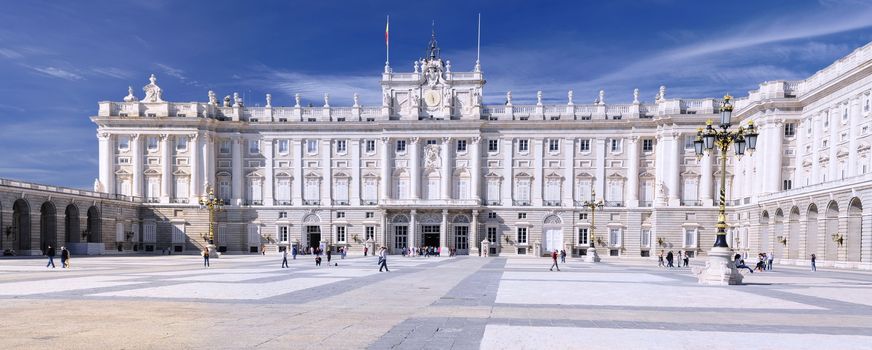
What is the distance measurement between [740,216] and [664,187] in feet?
25.9

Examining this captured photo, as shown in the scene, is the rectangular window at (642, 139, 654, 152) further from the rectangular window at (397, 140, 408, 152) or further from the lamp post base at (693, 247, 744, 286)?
the lamp post base at (693, 247, 744, 286)

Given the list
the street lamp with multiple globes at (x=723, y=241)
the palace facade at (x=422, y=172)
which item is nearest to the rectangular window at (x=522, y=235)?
the palace facade at (x=422, y=172)

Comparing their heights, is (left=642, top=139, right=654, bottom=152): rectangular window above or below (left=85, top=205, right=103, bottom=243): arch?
above

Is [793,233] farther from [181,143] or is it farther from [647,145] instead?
[181,143]

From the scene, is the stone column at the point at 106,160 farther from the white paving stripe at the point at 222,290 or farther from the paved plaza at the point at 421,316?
the white paving stripe at the point at 222,290

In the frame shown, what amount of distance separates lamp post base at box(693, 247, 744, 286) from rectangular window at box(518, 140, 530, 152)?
45.5 metres

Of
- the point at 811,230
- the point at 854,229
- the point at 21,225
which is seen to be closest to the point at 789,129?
the point at 811,230

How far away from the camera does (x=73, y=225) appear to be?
60719 mm

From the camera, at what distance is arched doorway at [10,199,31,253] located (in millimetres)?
53562

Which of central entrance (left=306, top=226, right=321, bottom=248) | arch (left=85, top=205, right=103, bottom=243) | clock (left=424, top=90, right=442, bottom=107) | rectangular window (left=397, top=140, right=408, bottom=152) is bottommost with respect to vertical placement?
central entrance (left=306, top=226, right=321, bottom=248)

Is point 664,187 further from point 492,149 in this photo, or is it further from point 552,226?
point 492,149

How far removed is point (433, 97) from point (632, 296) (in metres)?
53.8

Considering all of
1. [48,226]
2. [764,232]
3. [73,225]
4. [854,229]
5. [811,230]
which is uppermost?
[854,229]

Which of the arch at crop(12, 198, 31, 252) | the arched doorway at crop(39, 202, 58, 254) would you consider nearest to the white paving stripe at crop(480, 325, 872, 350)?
the arch at crop(12, 198, 31, 252)
